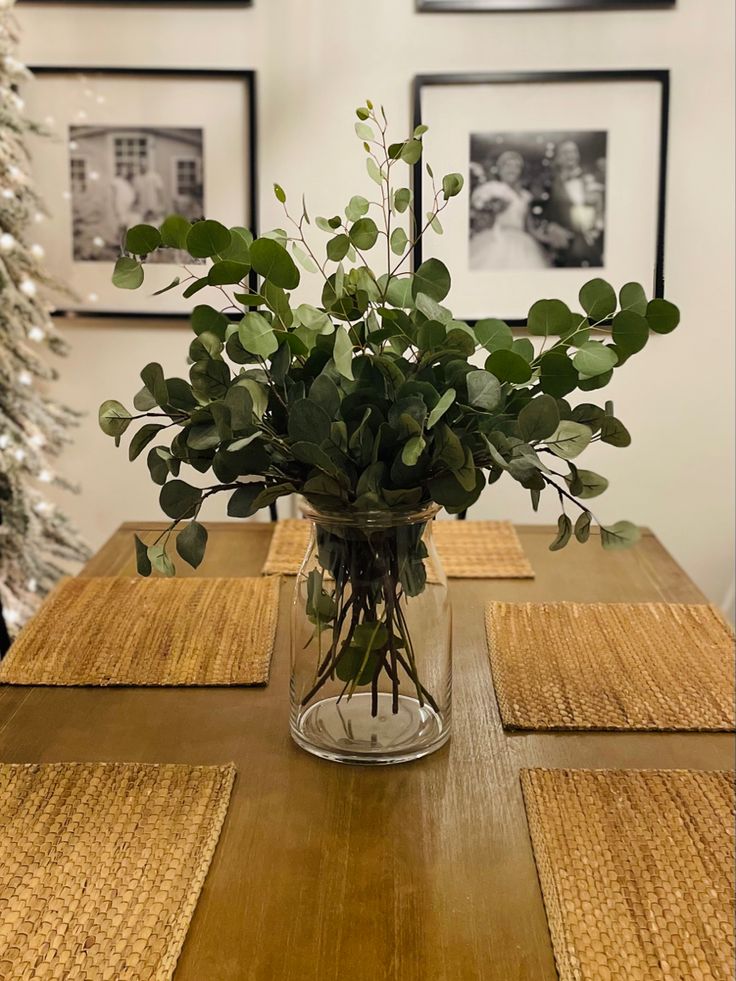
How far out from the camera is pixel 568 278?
2.75 metres

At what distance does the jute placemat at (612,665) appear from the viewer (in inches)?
45.7

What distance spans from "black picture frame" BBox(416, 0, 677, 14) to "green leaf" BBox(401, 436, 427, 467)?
210cm

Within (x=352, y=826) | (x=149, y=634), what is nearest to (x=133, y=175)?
(x=149, y=634)

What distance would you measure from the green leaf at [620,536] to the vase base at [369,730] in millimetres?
265

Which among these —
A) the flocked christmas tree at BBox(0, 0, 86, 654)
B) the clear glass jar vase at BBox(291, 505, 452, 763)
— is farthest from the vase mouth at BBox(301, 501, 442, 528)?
the flocked christmas tree at BBox(0, 0, 86, 654)

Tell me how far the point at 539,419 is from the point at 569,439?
5 centimetres

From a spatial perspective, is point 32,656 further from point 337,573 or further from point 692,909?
point 692,909

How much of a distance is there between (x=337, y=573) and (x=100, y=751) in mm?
327

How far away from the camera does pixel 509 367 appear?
3.11ft

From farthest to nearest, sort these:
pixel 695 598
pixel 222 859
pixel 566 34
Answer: pixel 566 34, pixel 695 598, pixel 222 859

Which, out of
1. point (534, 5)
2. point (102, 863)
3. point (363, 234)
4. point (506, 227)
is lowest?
point (102, 863)

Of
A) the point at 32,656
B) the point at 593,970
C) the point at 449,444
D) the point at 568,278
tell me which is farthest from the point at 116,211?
the point at 593,970

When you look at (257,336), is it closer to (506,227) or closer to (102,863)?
(102,863)

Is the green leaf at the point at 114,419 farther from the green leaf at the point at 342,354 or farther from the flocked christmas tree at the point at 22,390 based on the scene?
the flocked christmas tree at the point at 22,390
